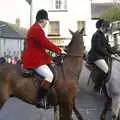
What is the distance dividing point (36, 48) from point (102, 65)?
264cm

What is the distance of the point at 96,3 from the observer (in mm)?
63000

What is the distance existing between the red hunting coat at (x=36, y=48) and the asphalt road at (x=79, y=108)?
8.41ft

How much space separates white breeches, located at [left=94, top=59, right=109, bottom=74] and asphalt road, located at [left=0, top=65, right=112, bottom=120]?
0.87 metres

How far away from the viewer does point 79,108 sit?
42.4 feet

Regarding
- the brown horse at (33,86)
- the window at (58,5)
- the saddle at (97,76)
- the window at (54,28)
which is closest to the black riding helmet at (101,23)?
the saddle at (97,76)

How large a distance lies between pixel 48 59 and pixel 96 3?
53.8 metres

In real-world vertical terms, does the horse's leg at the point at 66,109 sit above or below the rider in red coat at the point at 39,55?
below

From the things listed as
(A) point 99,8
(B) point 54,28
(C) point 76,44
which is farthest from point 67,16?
(C) point 76,44

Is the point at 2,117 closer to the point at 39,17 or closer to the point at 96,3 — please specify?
the point at 39,17

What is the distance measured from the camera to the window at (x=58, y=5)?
5386 cm

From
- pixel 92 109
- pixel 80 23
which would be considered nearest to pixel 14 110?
pixel 92 109

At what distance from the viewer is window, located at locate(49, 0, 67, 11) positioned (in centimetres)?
5386

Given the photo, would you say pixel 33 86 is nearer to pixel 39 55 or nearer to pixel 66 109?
pixel 39 55

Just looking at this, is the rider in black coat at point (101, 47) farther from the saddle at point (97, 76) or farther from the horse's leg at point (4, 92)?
the horse's leg at point (4, 92)
